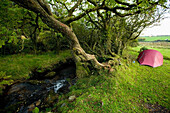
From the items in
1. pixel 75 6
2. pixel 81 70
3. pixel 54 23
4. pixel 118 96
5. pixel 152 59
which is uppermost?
pixel 75 6

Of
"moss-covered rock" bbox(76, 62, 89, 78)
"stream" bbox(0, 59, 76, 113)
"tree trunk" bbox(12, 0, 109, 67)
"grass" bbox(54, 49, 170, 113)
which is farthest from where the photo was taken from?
"moss-covered rock" bbox(76, 62, 89, 78)

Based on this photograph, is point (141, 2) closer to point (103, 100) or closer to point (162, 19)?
point (162, 19)

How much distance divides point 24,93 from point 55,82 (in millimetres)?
2550

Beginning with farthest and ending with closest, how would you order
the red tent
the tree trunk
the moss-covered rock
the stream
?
the red tent → the moss-covered rock → the stream → the tree trunk

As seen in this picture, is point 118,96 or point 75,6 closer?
point 118,96

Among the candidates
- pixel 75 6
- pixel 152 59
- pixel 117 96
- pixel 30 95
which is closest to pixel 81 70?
pixel 117 96

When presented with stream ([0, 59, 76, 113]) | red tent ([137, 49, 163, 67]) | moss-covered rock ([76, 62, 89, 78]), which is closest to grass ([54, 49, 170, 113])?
stream ([0, 59, 76, 113])

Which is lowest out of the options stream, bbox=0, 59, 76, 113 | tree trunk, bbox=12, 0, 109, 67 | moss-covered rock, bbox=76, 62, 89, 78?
stream, bbox=0, 59, 76, 113

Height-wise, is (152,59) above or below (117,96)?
above

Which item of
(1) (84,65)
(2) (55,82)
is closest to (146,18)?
(1) (84,65)

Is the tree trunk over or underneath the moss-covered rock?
over

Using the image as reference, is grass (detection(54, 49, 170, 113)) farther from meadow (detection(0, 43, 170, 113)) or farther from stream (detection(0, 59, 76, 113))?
stream (detection(0, 59, 76, 113))

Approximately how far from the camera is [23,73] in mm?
7680

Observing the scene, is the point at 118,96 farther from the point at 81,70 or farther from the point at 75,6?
the point at 75,6
